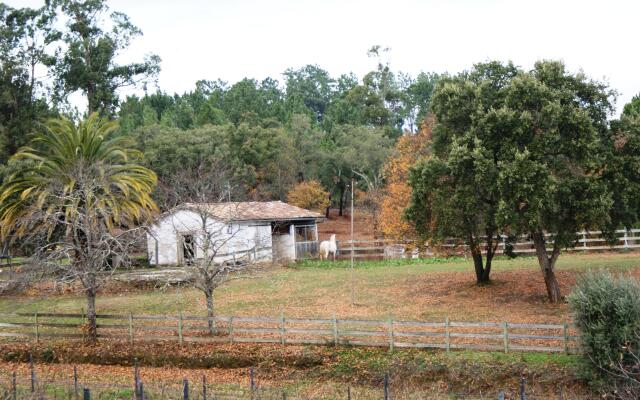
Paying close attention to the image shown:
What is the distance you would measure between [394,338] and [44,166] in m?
21.4

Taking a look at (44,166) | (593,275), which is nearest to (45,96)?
(44,166)

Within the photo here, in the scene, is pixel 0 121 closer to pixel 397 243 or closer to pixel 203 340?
pixel 397 243

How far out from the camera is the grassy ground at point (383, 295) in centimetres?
2583

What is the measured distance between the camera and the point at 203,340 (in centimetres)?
2325

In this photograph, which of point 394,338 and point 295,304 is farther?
point 295,304

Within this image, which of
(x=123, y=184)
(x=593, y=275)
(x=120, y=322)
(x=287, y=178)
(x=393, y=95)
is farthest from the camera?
(x=393, y=95)

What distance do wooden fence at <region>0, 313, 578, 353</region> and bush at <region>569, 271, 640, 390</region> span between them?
3.99 ft

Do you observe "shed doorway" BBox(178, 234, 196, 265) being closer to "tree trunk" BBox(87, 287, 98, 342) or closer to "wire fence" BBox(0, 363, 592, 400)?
"tree trunk" BBox(87, 287, 98, 342)

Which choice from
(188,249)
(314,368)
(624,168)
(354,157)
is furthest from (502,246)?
(314,368)

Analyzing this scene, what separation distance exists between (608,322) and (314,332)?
30.9 ft

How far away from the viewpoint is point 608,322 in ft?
54.1

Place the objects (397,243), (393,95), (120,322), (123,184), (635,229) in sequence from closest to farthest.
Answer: (120,322)
(123,184)
(635,229)
(397,243)
(393,95)

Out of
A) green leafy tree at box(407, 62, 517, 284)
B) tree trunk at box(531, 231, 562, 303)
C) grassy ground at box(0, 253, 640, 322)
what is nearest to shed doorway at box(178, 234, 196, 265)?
grassy ground at box(0, 253, 640, 322)

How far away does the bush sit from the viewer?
16.2m
